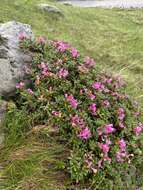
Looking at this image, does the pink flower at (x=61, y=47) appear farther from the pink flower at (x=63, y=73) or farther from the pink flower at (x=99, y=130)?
the pink flower at (x=99, y=130)

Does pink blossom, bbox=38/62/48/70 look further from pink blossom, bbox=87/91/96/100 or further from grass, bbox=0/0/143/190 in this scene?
grass, bbox=0/0/143/190

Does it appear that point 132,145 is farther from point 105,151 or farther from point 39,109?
point 39,109

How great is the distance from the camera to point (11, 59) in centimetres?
515

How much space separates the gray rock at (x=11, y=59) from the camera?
16.3 feet

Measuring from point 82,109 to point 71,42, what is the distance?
5.13 m

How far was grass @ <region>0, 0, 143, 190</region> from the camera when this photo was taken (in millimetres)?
4289

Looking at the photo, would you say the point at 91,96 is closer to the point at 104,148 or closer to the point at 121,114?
the point at 121,114

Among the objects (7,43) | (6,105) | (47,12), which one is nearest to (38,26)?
(47,12)

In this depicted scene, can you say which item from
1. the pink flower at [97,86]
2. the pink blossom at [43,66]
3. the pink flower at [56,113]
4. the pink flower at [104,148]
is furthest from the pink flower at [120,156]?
the pink blossom at [43,66]

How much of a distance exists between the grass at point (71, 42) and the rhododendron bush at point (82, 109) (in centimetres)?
21

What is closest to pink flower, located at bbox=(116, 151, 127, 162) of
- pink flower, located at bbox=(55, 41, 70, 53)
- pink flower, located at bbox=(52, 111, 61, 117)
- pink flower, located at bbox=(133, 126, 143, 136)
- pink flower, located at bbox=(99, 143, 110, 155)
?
pink flower, located at bbox=(99, 143, 110, 155)

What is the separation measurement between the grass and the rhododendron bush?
8.4 inches

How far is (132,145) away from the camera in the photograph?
4883mm

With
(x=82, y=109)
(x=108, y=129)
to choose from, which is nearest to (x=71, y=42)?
(x=82, y=109)
